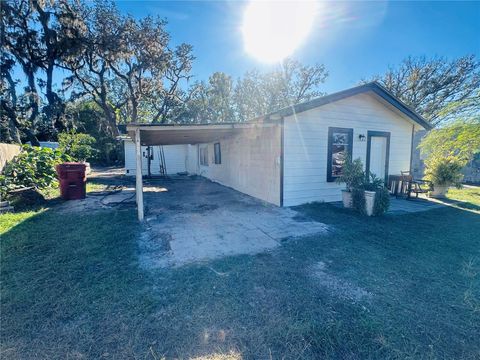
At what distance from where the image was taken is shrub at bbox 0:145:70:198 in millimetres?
6656

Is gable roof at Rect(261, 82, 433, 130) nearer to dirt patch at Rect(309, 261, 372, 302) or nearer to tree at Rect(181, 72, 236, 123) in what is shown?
dirt patch at Rect(309, 261, 372, 302)

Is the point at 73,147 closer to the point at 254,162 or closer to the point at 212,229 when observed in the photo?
the point at 254,162

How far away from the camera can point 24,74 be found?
591 inches

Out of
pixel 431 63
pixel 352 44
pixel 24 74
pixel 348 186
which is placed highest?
pixel 431 63

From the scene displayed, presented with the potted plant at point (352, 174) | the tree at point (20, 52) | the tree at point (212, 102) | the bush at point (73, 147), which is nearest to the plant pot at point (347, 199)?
the potted plant at point (352, 174)

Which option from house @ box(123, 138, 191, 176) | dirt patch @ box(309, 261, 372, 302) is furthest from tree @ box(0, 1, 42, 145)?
dirt patch @ box(309, 261, 372, 302)

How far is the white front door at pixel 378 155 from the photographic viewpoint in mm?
7910

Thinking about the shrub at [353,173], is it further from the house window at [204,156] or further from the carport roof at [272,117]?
the house window at [204,156]

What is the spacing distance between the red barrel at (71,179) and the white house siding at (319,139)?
21.5ft

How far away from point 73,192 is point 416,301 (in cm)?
891

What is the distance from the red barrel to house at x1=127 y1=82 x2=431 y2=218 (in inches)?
92.9

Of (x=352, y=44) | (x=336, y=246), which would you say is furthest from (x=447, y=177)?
(x=336, y=246)

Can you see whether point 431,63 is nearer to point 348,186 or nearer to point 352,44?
point 352,44

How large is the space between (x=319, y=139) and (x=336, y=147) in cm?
74
